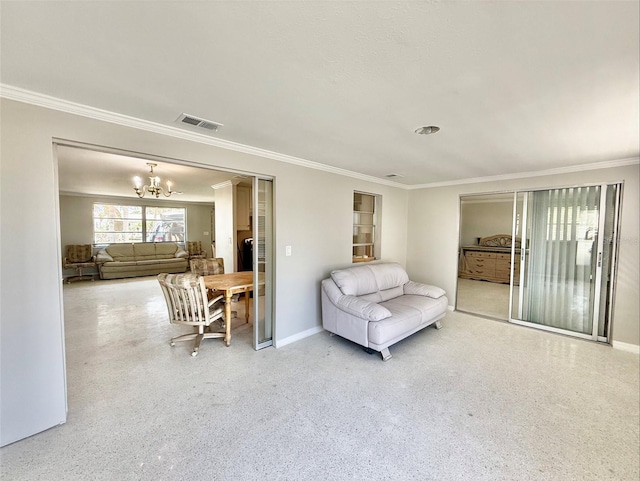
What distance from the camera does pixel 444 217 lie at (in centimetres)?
474

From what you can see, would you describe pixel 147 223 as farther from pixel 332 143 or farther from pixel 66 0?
pixel 66 0

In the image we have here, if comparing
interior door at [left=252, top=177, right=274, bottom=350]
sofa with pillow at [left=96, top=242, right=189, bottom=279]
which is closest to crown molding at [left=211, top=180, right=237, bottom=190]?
interior door at [left=252, top=177, right=274, bottom=350]

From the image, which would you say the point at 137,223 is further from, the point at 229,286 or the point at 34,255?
the point at 34,255

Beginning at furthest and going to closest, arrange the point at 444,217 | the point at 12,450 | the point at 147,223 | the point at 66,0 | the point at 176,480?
1. the point at 147,223
2. the point at 444,217
3. the point at 12,450
4. the point at 176,480
5. the point at 66,0

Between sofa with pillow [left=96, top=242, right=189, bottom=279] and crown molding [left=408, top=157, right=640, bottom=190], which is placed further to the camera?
sofa with pillow [left=96, top=242, right=189, bottom=279]

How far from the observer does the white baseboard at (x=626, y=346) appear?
3.17 metres

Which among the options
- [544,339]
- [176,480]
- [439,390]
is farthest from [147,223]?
[544,339]

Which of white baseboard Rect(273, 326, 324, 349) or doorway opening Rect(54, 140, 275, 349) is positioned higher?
doorway opening Rect(54, 140, 275, 349)

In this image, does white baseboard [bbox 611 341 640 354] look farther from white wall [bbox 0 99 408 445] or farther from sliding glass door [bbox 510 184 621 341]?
white wall [bbox 0 99 408 445]

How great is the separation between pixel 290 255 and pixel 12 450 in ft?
8.54

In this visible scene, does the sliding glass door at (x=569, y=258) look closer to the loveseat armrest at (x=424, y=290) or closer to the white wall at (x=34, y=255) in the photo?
the loveseat armrest at (x=424, y=290)

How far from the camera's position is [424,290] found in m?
3.92

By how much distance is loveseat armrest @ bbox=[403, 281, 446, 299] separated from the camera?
3812 mm

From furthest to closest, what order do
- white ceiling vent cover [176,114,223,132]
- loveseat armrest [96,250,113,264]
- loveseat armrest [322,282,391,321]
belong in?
loveseat armrest [96,250,113,264]
loveseat armrest [322,282,391,321]
white ceiling vent cover [176,114,223,132]
